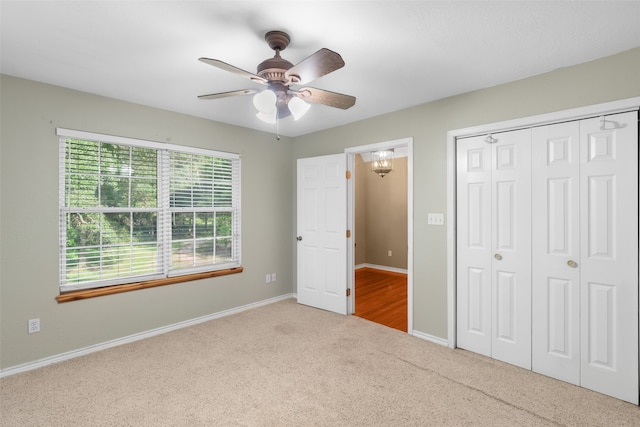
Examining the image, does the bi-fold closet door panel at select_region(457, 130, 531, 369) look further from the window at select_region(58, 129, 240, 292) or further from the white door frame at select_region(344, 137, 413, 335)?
the window at select_region(58, 129, 240, 292)

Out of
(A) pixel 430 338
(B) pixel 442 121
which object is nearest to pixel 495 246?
(A) pixel 430 338

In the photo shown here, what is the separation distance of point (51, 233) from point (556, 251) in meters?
4.33

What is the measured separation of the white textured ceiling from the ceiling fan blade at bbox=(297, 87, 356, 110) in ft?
0.96

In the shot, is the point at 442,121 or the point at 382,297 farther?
the point at 382,297

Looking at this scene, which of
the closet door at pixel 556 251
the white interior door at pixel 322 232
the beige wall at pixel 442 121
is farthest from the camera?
the white interior door at pixel 322 232

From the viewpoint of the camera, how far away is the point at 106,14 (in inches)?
68.5

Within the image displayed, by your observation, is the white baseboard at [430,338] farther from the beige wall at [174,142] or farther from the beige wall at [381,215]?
the beige wall at [381,215]

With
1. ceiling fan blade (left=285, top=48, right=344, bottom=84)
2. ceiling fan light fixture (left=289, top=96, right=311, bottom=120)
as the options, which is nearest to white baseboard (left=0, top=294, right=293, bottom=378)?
ceiling fan light fixture (left=289, top=96, right=311, bottom=120)

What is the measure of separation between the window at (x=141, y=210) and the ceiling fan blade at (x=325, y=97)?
2063 millimetres

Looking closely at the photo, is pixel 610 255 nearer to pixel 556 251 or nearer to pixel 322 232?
pixel 556 251

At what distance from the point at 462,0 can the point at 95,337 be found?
13.0 ft

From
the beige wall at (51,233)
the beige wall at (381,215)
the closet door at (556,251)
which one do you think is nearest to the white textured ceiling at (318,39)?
the beige wall at (51,233)

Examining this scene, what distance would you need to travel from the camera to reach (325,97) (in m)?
2.17

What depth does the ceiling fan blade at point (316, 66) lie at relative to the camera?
157 centimetres
